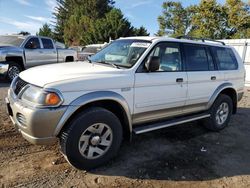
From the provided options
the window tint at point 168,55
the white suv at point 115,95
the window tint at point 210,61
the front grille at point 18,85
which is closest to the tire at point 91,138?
the white suv at point 115,95

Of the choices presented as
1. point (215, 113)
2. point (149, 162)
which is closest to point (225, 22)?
point (215, 113)

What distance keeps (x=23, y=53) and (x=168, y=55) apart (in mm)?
7426

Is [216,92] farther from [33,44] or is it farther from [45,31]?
[45,31]

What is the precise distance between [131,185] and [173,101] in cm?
172

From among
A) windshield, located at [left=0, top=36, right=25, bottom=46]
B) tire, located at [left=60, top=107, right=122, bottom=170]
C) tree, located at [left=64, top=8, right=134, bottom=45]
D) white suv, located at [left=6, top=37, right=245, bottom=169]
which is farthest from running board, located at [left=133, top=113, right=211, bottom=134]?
tree, located at [left=64, top=8, right=134, bottom=45]

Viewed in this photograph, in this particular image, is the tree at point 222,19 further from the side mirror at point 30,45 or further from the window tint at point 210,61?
the window tint at point 210,61

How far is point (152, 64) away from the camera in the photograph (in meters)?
3.94

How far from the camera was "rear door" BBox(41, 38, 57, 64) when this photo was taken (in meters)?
11.0

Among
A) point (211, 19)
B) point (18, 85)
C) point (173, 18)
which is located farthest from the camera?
point (173, 18)

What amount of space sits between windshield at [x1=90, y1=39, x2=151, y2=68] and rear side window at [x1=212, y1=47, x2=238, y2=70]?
196cm

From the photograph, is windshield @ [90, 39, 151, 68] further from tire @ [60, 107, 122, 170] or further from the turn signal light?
the turn signal light

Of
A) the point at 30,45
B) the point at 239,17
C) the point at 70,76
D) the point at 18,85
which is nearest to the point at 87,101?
the point at 70,76

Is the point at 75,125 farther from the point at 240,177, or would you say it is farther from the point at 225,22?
the point at 225,22

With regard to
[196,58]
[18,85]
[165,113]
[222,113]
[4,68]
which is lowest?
[222,113]
